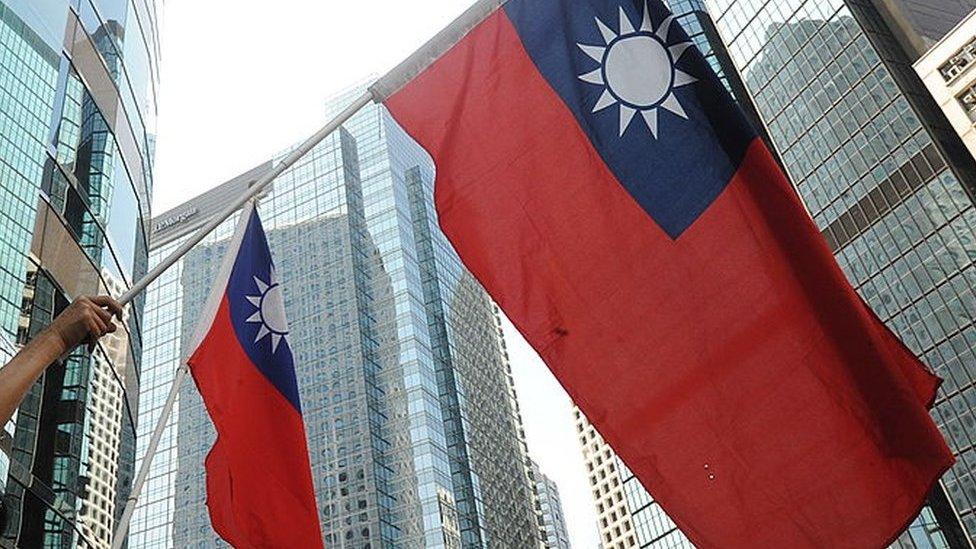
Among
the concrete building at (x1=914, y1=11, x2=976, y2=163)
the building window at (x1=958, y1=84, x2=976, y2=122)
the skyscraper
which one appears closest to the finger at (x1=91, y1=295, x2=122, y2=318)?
the concrete building at (x1=914, y1=11, x2=976, y2=163)

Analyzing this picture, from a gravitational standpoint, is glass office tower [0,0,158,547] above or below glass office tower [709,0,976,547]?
below

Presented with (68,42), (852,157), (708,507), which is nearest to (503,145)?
(708,507)

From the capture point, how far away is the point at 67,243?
14266 millimetres

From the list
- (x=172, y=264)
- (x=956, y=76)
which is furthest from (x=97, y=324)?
(x=956, y=76)

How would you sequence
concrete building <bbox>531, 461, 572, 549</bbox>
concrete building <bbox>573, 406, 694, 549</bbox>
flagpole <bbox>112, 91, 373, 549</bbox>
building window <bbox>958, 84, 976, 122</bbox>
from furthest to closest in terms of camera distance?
1. concrete building <bbox>531, 461, 572, 549</bbox>
2. concrete building <bbox>573, 406, 694, 549</bbox>
3. building window <bbox>958, 84, 976, 122</bbox>
4. flagpole <bbox>112, 91, 373, 549</bbox>

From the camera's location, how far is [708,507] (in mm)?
4953

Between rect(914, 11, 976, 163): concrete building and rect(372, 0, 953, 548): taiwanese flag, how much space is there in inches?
2226

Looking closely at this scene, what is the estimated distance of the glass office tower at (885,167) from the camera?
52281mm

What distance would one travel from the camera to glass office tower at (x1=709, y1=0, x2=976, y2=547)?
5228 cm

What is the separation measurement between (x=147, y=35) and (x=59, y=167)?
7.17m

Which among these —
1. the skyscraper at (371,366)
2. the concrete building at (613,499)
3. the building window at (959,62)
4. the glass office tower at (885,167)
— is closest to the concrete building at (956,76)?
the building window at (959,62)

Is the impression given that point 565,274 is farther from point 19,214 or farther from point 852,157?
point 852,157

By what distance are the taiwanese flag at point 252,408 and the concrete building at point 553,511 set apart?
158477mm

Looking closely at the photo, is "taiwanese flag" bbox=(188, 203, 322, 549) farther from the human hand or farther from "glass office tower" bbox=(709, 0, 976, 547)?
"glass office tower" bbox=(709, 0, 976, 547)
